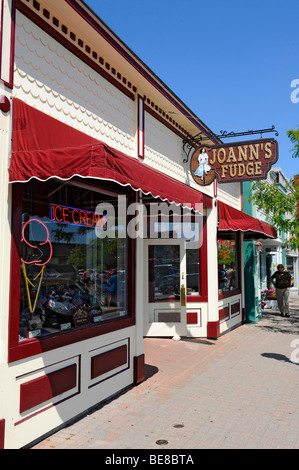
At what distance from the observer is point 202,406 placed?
193 inches

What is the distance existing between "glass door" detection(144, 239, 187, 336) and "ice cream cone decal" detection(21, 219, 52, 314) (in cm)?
483

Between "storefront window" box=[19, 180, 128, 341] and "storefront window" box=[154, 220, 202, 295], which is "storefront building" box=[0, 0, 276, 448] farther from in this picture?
"storefront window" box=[154, 220, 202, 295]

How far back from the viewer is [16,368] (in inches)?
140

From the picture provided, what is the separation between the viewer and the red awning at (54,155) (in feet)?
11.3

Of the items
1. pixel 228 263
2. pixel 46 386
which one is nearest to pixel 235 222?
pixel 228 263

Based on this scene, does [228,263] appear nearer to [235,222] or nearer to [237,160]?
[235,222]

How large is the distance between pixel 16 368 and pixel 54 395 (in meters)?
0.72

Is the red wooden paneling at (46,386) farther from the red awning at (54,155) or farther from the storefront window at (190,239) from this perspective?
the storefront window at (190,239)

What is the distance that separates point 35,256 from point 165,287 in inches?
209

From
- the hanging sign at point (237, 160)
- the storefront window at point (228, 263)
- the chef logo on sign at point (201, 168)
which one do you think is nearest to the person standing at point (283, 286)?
the storefront window at point (228, 263)

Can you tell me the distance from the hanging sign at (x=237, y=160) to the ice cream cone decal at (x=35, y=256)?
4350mm

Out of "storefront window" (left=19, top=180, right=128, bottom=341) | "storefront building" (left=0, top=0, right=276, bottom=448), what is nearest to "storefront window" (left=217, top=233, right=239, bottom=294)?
"storefront building" (left=0, top=0, right=276, bottom=448)
